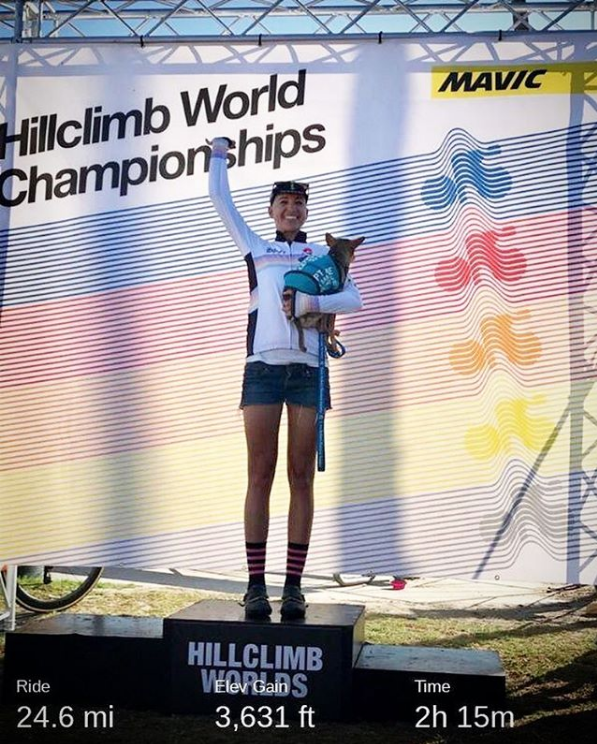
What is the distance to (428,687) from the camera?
332cm

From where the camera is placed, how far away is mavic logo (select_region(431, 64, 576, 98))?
4.51 meters

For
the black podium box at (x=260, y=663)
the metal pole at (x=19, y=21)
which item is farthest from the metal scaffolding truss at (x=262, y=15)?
the black podium box at (x=260, y=663)

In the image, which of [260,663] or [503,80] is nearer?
[260,663]

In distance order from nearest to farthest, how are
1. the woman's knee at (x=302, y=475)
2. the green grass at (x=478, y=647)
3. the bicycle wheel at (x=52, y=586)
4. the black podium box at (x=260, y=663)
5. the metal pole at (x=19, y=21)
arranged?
the green grass at (x=478, y=647) → the black podium box at (x=260, y=663) → the woman's knee at (x=302, y=475) → the metal pole at (x=19, y=21) → the bicycle wheel at (x=52, y=586)

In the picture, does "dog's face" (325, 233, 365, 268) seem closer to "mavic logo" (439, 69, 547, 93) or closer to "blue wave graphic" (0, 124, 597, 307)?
"blue wave graphic" (0, 124, 597, 307)

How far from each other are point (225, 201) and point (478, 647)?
98.9 inches

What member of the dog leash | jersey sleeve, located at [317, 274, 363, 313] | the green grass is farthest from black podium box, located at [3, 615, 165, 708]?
jersey sleeve, located at [317, 274, 363, 313]

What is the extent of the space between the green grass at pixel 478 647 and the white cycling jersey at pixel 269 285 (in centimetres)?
144

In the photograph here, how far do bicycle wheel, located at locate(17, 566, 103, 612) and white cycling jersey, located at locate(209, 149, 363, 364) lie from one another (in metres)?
2.19

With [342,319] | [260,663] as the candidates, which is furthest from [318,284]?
[260,663]

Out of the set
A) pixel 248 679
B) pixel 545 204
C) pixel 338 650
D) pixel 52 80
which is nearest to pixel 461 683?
pixel 338 650

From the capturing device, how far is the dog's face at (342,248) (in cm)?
400

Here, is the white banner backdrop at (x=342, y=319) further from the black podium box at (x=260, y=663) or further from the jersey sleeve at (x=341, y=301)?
the black podium box at (x=260, y=663)

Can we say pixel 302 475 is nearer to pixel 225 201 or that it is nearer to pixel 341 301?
pixel 341 301
